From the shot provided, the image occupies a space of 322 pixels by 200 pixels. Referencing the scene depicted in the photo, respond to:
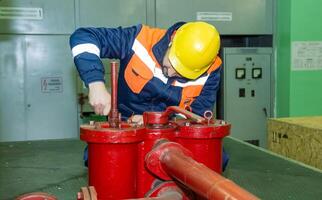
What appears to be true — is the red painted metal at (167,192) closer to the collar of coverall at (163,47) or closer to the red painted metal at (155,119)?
the red painted metal at (155,119)

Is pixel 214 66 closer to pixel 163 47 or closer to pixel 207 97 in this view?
pixel 207 97

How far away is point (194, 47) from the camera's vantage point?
56.9 inches

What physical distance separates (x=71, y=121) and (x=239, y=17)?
5.55ft

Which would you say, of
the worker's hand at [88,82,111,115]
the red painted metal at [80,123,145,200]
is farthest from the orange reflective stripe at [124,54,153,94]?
the red painted metal at [80,123,145,200]

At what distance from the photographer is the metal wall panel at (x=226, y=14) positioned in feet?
11.0

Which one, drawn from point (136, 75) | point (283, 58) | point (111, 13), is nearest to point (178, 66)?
point (136, 75)

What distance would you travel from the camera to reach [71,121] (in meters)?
3.24

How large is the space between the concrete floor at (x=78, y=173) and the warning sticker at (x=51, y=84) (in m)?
Result: 0.77

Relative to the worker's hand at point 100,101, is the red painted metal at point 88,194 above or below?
below

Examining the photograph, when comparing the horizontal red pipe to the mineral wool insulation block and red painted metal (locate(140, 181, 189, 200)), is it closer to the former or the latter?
red painted metal (locate(140, 181, 189, 200))

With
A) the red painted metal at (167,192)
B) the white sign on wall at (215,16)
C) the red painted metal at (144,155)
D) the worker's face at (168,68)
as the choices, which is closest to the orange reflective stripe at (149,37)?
the worker's face at (168,68)

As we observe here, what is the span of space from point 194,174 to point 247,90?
2.86 metres

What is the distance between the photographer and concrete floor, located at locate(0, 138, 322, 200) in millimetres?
1612

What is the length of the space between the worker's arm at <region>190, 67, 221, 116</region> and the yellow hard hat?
300mm
